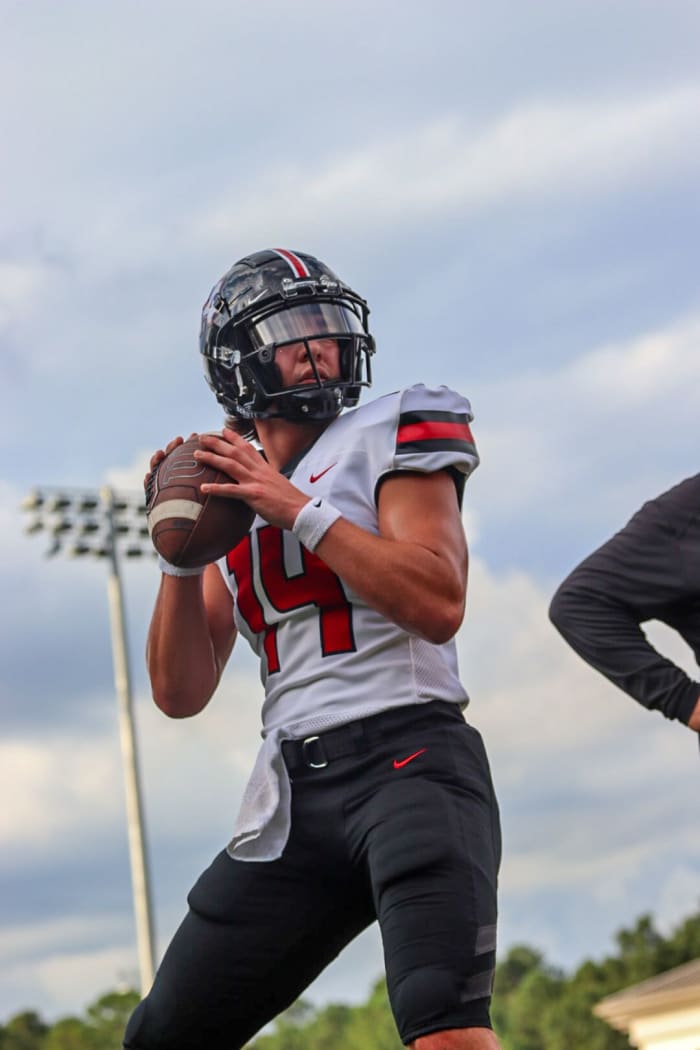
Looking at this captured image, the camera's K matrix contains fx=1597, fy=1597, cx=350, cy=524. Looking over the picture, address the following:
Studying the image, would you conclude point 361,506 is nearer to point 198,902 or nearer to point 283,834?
point 283,834

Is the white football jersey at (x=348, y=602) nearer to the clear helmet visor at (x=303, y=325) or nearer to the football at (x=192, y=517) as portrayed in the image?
the football at (x=192, y=517)

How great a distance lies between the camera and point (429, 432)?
381cm

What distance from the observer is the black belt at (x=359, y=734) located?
3.66 metres

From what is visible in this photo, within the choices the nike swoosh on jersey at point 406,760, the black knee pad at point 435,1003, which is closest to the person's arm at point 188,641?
the nike swoosh on jersey at point 406,760

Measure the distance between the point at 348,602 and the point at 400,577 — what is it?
0.27 m

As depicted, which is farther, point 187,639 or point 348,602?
point 187,639

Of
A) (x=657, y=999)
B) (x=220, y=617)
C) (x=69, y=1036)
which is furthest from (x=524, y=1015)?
(x=220, y=617)

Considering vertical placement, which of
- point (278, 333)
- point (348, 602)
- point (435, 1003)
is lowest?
point (435, 1003)

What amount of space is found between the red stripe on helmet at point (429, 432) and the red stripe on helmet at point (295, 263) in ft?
2.19

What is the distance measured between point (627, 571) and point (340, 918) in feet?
3.60

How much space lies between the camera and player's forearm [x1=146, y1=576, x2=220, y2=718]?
13.6ft

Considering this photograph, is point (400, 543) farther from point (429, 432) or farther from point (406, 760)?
point (406, 760)

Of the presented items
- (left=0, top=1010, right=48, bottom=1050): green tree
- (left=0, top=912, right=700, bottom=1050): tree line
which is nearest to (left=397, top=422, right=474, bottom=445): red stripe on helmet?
(left=0, top=912, right=700, bottom=1050): tree line

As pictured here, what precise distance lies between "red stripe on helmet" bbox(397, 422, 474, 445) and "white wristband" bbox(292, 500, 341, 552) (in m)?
0.29
